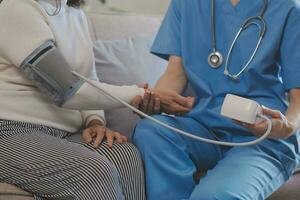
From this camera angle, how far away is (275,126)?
3.12 ft

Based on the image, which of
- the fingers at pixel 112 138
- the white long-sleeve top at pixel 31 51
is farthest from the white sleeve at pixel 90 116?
the fingers at pixel 112 138

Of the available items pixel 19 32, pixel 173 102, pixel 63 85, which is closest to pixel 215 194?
pixel 173 102

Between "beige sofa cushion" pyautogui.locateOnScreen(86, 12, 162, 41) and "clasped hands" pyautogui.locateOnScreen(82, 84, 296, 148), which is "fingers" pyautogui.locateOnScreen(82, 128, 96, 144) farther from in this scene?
"beige sofa cushion" pyautogui.locateOnScreen(86, 12, 162, 41)

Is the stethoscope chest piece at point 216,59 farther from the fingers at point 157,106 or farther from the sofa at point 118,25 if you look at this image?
the sofa at point 118,25

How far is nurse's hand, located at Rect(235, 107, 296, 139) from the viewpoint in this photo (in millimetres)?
919

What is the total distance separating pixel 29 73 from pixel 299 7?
66 centimetres

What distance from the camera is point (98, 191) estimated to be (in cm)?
92

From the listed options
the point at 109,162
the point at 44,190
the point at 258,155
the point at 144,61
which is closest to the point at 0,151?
→ the point at 44,190

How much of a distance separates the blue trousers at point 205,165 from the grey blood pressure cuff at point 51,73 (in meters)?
0.20

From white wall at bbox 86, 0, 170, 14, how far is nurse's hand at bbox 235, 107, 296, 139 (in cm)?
140

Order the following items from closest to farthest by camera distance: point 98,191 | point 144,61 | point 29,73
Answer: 1. point 98,191
2. point 29,73
3. point 144,61

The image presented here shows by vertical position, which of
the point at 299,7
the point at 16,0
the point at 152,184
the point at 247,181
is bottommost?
the point at 152,184

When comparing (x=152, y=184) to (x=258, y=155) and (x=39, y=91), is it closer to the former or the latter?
(x=258, y=155)

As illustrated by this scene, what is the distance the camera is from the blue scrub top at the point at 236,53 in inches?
43.6
